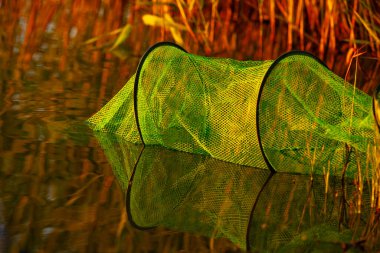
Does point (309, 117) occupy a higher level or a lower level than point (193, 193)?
higher

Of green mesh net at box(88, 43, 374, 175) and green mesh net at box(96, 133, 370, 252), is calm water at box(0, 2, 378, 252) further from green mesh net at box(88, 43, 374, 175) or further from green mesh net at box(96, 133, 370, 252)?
green mesh net at box(88, 43, 374, 175)

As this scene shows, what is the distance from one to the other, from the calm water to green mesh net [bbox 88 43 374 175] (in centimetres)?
12

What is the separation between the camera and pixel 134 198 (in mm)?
4781

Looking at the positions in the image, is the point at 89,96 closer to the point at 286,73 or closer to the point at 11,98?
the point at 11,98

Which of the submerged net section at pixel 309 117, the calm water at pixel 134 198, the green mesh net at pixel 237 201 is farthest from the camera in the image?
the submerged net section at pixel 309 117

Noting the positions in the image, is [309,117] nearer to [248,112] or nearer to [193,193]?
[248,112]

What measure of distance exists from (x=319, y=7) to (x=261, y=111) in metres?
4.97

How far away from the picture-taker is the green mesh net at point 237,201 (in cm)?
433

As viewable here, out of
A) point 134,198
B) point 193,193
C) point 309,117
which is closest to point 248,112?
point 309,117

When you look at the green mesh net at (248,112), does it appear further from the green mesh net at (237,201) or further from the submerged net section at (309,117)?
the green mesh net at (237,201)

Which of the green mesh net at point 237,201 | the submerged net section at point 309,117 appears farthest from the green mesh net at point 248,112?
the green mesh net at point 237,201

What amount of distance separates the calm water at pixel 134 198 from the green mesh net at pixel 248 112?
0.12m

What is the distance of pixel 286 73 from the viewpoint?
563cm

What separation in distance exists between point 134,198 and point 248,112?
1091 millimetres
